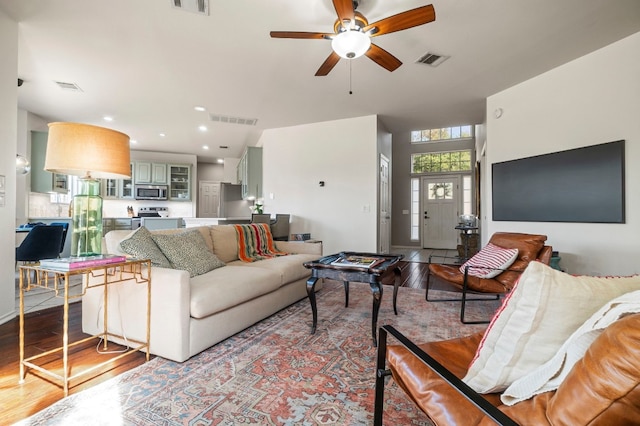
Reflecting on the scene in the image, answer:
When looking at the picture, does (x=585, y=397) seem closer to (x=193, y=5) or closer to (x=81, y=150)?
(x=81, y=150)

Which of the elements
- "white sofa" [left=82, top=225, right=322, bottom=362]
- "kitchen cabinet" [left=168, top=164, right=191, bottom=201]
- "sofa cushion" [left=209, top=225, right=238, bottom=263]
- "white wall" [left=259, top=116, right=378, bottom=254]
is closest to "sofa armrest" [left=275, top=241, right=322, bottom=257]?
"sofa cushion" [left=209, top=225, right=238, bottom=263]

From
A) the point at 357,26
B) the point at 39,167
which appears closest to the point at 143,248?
the point at 357,26

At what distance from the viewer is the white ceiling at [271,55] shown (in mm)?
2631

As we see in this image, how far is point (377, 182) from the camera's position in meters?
5.39

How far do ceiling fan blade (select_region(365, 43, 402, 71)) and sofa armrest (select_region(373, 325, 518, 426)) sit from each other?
247 centimetres

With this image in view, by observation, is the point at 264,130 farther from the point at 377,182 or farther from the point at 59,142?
the point at 59,142

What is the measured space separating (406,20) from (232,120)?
13.6ft

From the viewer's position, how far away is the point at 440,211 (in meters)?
8.18

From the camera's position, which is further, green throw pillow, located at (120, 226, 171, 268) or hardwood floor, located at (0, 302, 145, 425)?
green throw pillow, located at (120, 226, 171, 268)

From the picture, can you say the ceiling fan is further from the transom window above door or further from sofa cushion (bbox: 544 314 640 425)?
the transom window above door

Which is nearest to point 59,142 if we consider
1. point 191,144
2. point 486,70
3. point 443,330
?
point 443,330

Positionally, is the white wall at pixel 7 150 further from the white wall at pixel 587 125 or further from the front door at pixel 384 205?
the white wall at pixel 587 125

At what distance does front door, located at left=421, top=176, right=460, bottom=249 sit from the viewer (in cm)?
805

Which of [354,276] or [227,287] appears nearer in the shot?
[227,287]
